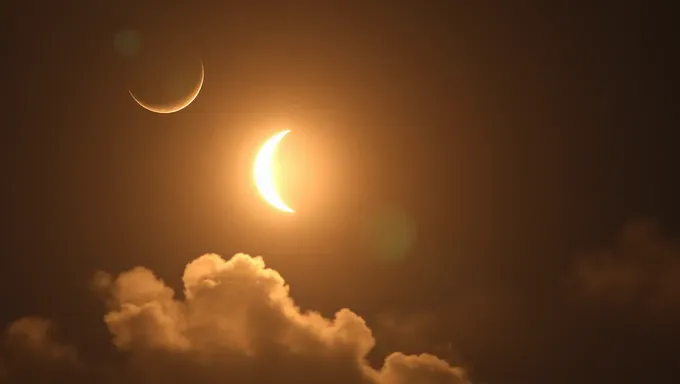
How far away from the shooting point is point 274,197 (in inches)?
3157

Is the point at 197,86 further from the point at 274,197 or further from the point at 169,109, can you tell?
the point at 274,197

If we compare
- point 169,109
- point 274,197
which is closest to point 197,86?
point 169,109

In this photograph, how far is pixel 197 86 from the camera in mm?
66438

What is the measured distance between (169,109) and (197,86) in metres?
3.07

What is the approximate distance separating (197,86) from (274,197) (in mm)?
17582

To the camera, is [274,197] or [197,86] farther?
[274,197]

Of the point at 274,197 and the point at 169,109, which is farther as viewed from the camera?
the point at 274,197

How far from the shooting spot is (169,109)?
66000 millimetres

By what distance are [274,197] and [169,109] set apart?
17.8 m
